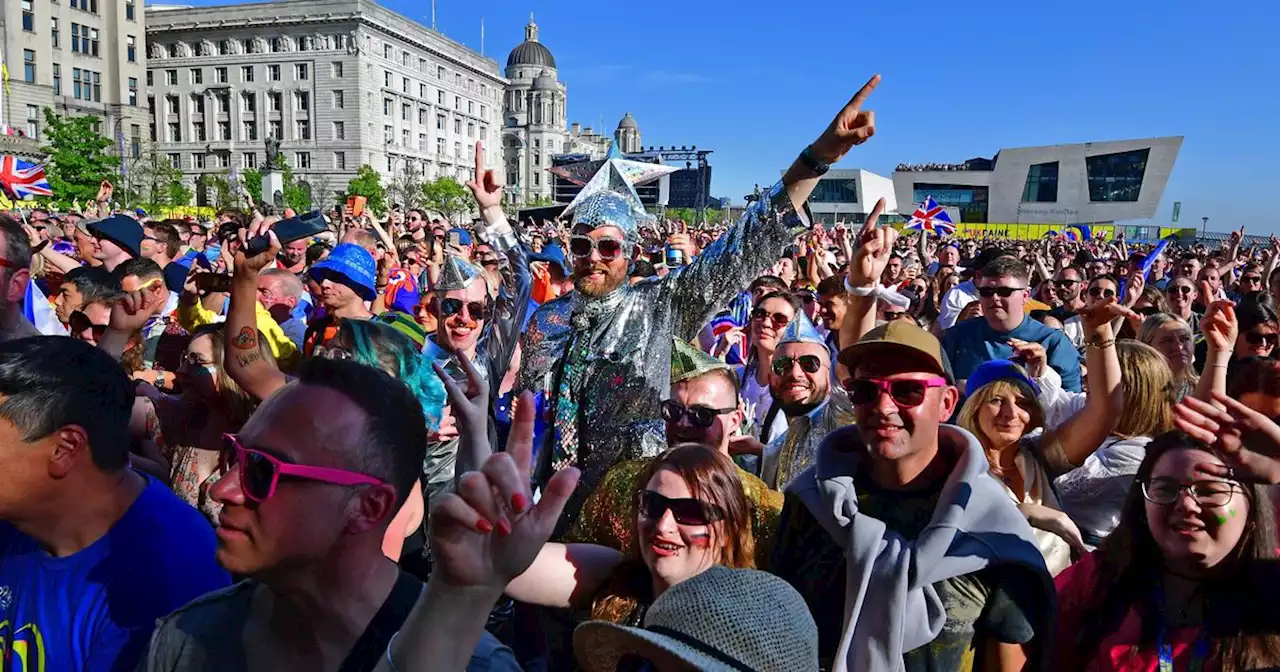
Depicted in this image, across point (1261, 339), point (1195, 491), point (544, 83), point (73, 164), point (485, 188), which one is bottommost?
point (1195, 491)

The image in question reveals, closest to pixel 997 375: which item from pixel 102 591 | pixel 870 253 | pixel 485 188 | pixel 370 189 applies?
pixel 870 253

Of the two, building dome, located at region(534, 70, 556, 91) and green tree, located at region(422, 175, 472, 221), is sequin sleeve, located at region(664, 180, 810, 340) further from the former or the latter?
building dome, located at region(534, 70, 556, 91)

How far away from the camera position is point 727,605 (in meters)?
1.48

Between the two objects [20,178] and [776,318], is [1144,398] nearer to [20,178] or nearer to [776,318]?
[776,318]

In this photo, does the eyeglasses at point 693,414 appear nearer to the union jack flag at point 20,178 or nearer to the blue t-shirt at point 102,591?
the blue t-shirt at point 102,591

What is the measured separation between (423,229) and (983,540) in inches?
519

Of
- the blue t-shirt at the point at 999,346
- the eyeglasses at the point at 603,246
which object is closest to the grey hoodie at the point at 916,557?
the eyeglasses at the point at 603,246

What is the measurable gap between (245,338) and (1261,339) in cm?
515

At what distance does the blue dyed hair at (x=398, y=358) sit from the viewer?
10.3 feet

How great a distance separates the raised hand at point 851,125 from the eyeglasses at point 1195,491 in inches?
53.2

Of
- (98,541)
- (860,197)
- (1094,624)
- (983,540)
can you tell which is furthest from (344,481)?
(860,197)

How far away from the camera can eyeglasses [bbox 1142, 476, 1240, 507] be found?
7.35ft

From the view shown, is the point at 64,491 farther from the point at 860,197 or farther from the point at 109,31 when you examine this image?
the point at 860,197

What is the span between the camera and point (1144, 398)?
351 cm
